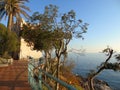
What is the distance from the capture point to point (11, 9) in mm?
39656

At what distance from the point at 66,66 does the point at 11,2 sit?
46.4ft

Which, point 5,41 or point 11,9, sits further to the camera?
point 11,9

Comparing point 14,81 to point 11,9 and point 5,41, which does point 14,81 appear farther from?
point 11,9

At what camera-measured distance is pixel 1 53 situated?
113ft

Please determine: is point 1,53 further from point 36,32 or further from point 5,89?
point 5,89

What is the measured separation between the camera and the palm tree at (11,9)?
39062 mm

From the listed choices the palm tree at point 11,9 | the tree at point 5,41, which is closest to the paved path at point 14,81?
the tree at point 5,41

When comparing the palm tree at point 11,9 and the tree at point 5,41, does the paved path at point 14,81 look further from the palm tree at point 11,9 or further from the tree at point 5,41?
the palm tree at point 11,9

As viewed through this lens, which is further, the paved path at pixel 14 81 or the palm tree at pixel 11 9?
the palm tree at pixel 11 9

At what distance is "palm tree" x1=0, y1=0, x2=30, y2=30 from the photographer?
3906cm

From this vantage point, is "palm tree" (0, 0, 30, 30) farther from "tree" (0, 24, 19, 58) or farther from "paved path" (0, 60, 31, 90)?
"paved path" (0, 60, 31, 90)

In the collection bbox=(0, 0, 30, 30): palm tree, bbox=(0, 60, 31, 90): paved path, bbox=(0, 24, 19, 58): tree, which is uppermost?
bbox=(0, 0, 30, 30): palm tree

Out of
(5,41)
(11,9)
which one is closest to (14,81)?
(5,41)

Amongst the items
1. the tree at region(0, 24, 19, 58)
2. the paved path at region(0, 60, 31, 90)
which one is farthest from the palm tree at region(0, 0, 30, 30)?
the paved path at region(0, 60, 31, 90)
